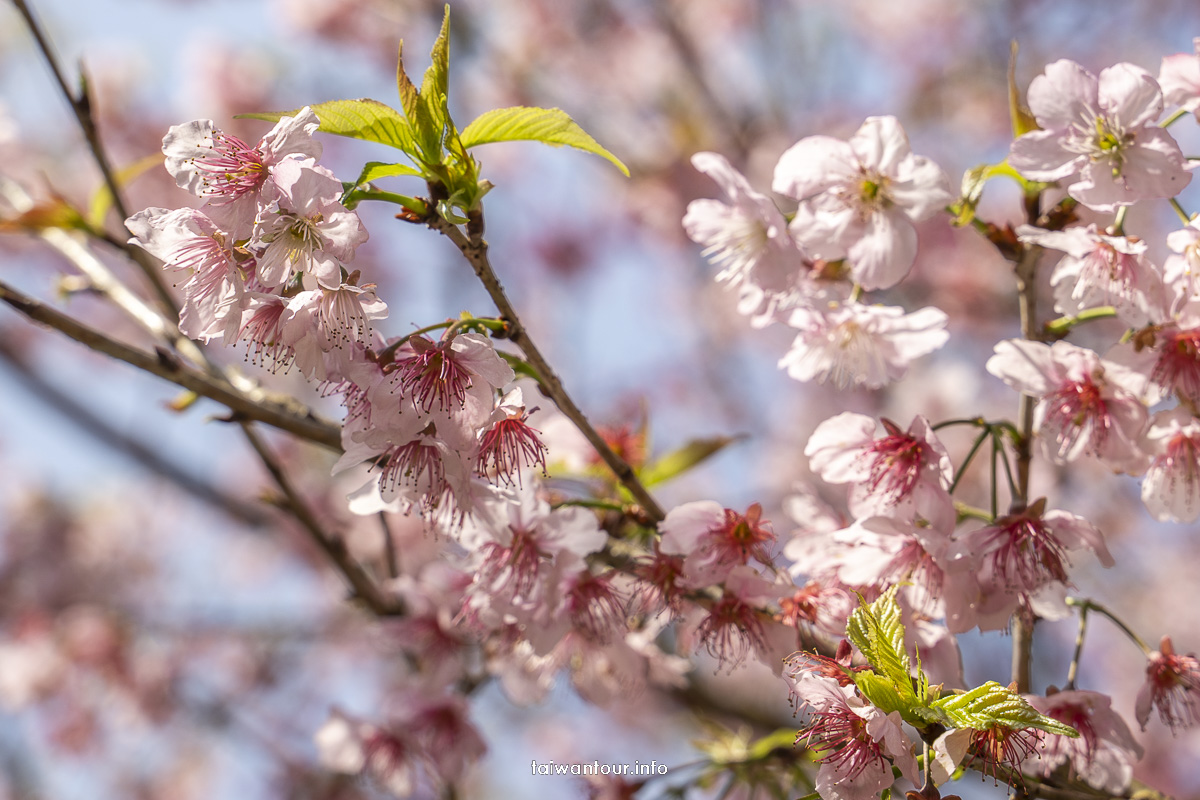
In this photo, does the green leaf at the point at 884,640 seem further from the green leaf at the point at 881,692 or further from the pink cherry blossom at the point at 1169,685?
the pink cherry blossom at the point at 1169,685

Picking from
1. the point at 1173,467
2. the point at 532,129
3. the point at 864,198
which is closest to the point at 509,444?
the point at 532,129

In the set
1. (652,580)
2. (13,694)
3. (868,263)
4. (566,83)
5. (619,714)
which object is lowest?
(619,714)

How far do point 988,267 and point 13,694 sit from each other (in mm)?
6318

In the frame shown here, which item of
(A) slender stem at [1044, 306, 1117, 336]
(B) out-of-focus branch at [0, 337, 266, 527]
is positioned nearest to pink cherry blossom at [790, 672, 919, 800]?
(A) slender stem at [1044, 306, 1117, 336]

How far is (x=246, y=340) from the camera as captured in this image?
1.15m

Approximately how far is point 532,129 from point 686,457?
0.72 meters

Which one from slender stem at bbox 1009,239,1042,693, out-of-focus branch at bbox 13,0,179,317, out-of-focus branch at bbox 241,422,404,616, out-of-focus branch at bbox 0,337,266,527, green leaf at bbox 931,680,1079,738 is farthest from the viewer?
out-of-focus branch at bbox 0,337,266,527

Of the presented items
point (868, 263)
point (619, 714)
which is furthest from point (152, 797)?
point (868, 263)

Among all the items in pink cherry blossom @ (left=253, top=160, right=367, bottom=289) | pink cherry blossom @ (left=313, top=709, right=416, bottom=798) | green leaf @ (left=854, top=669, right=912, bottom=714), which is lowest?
pink cherry blossom @ (left=313, top=709, right=416, bottom=798)

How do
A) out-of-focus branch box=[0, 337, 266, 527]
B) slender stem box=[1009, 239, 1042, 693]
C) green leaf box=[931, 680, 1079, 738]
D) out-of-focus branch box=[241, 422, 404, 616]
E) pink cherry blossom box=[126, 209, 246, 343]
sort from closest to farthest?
1. green leaf box=[931, 680, 1079, 738]
2. pink cherry blossom box=[126, 209, 246, 343]
3. slender stem box=[1009, 239, 1042, 693]
4. out-of-focus branch box=[241, 422, 404, 616]
5. out-of-focus branch box=[0, 337, 266, 527]

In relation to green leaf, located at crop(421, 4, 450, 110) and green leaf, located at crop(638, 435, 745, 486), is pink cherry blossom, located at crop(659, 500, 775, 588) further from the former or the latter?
green leaf, located at crop(421, 4, 450, 110)

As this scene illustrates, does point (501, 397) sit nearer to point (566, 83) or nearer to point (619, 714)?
point (619, 714)

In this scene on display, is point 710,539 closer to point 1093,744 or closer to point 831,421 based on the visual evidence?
point 831,421

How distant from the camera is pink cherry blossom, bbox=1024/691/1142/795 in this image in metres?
1.30
